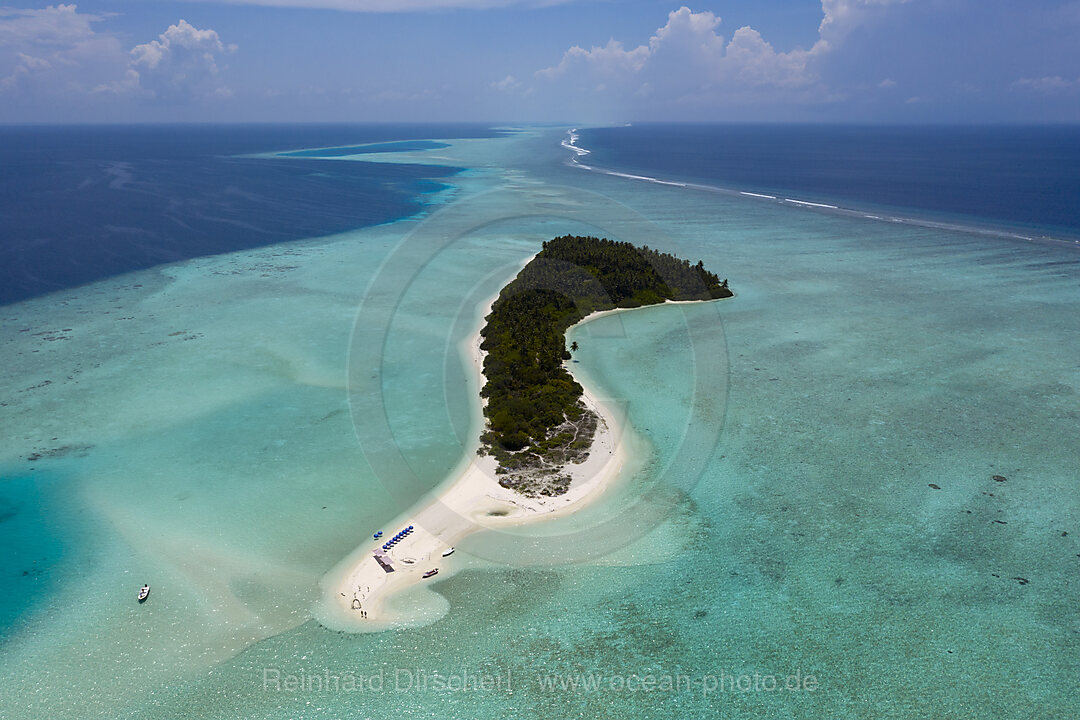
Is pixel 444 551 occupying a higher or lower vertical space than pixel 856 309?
lower

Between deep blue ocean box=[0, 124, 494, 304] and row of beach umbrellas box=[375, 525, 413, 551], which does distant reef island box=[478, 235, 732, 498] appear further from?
deep blue ocean box=[0, 124, 494, 304]

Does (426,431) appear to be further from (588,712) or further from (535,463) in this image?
(588,712)

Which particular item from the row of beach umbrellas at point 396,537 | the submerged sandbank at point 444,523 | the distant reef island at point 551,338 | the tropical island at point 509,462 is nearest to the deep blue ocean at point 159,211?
the distant reef island at point 551,338

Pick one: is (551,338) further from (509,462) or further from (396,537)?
(396,537)

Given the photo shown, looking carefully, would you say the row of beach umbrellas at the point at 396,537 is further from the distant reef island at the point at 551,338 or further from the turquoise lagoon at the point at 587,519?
the distant reef island at the point at 551,338

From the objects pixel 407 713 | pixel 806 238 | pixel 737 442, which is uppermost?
pixel 806 238

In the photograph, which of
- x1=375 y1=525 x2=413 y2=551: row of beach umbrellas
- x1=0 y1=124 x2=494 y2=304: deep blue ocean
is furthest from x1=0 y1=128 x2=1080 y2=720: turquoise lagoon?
x1=0 y1=124 x2=494 y2=304: deep blue ocean

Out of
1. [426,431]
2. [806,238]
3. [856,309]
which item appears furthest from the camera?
[806,238]

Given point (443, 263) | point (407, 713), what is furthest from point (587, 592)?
point (443, 263)
